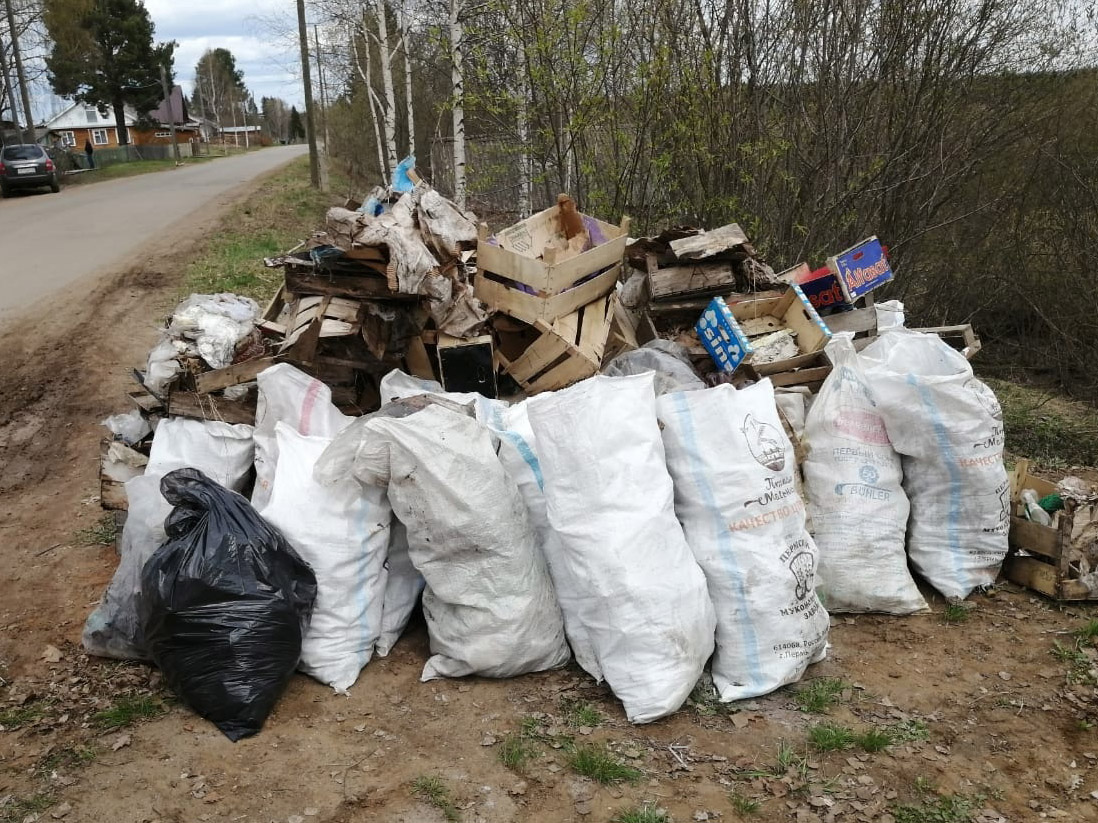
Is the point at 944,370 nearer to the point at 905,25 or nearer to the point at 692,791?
the point at 692,791

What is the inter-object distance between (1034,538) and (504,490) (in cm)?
239

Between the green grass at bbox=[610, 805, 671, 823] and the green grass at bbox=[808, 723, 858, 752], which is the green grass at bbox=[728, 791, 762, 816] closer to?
the green grass at bbox=[610, 805, 671, 823]

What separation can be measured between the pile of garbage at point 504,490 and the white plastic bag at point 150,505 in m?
0.01

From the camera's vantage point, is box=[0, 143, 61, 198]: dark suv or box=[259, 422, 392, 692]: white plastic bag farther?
box=[0, 143, 61, 198]: dark suv

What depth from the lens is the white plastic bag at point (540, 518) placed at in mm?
2779

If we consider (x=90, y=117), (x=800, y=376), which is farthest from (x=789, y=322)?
(x=90, y=117)

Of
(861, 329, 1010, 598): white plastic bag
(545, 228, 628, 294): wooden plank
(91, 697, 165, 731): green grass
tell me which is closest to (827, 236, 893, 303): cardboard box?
(861, 329, 1010, 598): white plastic bag

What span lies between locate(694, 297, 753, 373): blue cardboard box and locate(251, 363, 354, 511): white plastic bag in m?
1.91

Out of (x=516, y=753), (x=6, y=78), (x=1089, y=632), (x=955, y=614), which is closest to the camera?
(x=516, y=753)

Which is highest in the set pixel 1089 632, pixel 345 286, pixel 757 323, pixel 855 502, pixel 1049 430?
pixel 345 286

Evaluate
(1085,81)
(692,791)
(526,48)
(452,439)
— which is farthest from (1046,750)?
(1085,81)

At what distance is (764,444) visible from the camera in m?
2.83

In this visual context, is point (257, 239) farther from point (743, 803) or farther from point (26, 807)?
point (743, 803)

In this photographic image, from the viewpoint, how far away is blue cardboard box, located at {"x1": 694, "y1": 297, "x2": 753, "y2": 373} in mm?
3885
